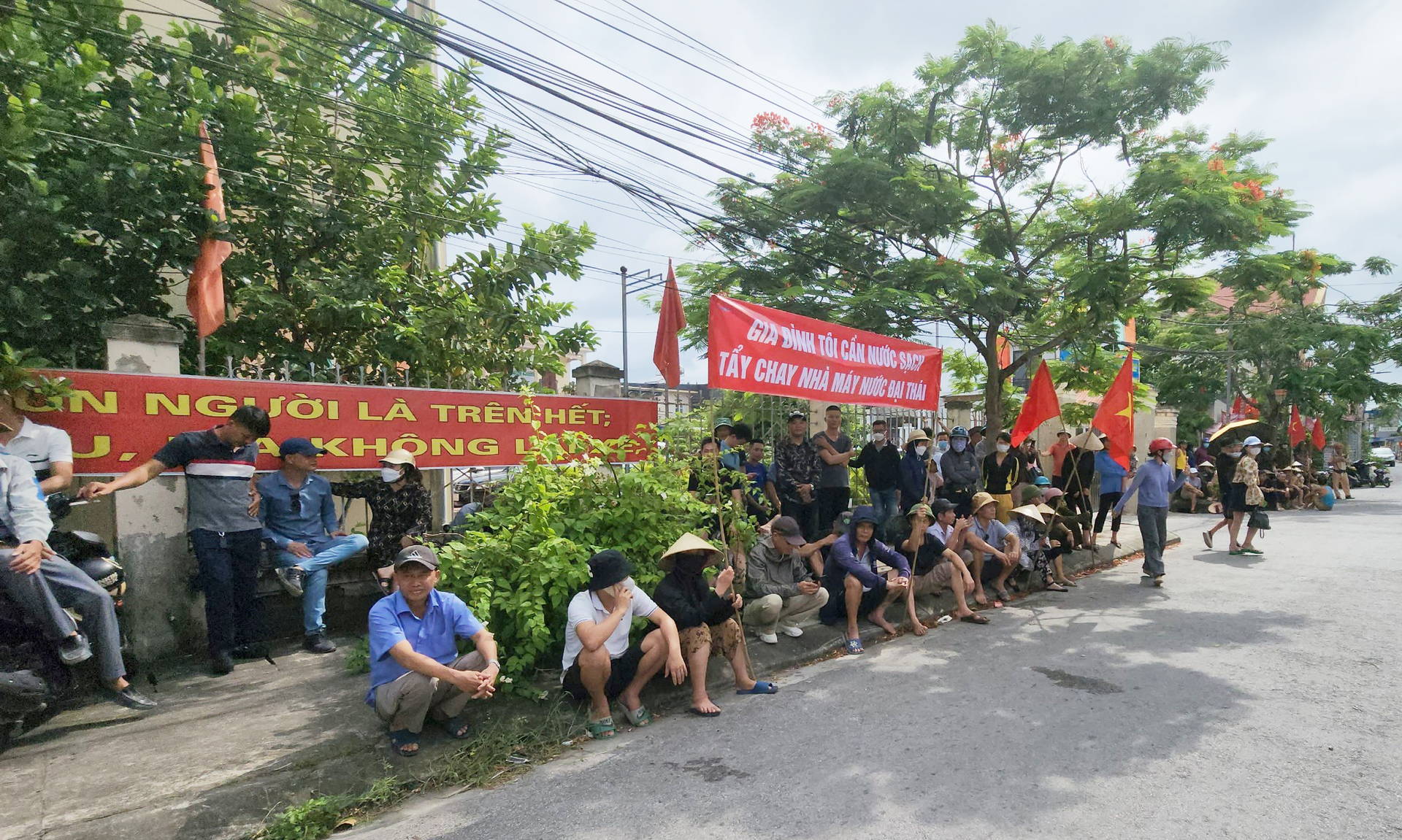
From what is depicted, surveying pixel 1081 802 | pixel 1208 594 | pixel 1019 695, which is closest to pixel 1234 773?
pixel 1081 802

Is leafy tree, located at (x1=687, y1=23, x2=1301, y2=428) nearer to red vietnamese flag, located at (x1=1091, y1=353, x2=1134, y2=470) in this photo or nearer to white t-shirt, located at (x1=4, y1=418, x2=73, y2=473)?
red vietnamese flag, located at (x1=1091, y1=353, x2=1134, y2=470)

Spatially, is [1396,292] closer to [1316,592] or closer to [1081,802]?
[1316,592]

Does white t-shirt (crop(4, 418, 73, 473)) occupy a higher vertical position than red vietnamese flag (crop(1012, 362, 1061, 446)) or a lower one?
lower

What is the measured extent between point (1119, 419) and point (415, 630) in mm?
8128

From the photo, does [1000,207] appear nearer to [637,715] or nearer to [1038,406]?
[1038,406]

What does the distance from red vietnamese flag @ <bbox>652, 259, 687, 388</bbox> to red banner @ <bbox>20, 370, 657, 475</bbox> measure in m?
0.81

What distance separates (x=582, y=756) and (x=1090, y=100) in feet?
27.4

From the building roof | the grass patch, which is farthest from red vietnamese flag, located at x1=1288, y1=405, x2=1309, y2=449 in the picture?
the grass patch

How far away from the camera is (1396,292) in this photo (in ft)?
66.8

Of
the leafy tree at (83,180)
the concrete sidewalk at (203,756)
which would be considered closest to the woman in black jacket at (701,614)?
the concrete sidewalk at (203,756)

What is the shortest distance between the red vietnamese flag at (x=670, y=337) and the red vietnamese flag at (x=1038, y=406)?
4.49 meters

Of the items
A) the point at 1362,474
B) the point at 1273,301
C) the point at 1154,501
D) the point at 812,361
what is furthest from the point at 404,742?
the point at 1362,474

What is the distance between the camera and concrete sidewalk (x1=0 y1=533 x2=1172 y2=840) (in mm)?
3285

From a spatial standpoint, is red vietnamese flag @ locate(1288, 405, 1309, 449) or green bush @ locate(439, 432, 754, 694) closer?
green bush @ locate(439, 432, 754, 694)
